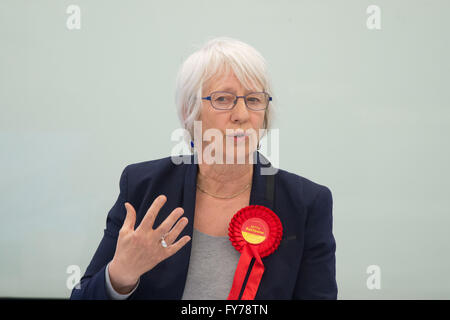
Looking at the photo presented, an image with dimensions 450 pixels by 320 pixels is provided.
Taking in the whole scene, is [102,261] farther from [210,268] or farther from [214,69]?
[214,69]

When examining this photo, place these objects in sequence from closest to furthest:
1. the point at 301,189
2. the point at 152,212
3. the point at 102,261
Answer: the point at 152,212, the point at 102,261, the point at 301,189

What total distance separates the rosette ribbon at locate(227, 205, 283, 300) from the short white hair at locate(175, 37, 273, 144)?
37 cm

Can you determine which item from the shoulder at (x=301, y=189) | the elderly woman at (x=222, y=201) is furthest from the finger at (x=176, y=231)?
the shoulder at (x=301, y=189)

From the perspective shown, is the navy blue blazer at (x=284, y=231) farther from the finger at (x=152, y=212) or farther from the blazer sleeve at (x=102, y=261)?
the finger at (x=152, y=212)

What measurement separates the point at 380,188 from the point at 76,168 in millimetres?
1589

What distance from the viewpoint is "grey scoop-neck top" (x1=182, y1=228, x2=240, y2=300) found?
1138 mm

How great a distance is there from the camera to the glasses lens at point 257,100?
3.93 ft

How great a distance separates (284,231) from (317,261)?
0.47 ft

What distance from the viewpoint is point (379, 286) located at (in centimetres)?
191

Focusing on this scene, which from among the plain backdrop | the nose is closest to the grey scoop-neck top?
the nose

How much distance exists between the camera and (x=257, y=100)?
1.21 m

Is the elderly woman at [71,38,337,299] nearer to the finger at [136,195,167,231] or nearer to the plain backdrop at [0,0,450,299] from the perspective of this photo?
the finger at [136,195,167,231]

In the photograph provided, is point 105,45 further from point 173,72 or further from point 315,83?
Answer: point 315,83

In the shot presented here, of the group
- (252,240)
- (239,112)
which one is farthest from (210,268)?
(239,112)
